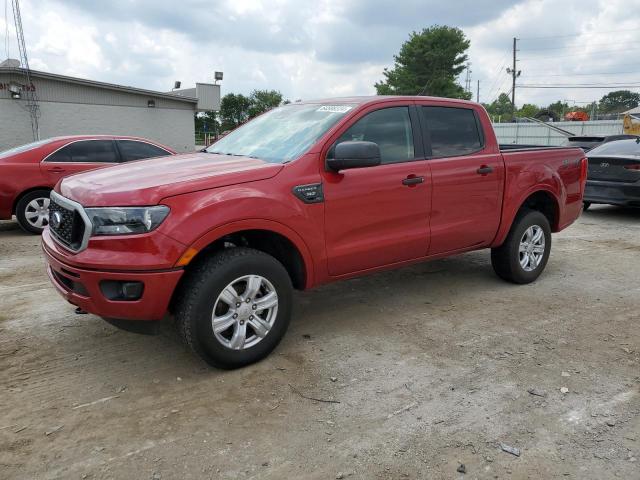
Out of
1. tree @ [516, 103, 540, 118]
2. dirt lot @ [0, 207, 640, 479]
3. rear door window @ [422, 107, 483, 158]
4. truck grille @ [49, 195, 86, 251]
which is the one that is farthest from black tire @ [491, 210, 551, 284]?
tree @ [516, 103, 540, 118]

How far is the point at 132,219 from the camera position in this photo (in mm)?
2957

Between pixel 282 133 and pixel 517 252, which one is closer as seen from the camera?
pixel 282 133

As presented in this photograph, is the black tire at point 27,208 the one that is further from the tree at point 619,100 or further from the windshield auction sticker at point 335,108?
the tree at point 619,100

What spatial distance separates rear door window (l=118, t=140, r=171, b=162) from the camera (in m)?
8.41

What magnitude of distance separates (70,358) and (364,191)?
7.81 ft

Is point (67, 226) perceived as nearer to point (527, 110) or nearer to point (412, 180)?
point (412, 180)

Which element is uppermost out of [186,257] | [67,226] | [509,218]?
[67,226]

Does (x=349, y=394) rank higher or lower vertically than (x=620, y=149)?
lower

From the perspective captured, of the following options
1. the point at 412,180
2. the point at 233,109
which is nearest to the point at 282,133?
the point at 412,180

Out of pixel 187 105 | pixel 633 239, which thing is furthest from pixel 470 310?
pixel 187 105

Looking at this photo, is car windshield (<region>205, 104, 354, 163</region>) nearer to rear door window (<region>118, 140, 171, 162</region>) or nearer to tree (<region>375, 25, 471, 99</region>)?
rear door window (<region>118, 140, 171, 162</region>)

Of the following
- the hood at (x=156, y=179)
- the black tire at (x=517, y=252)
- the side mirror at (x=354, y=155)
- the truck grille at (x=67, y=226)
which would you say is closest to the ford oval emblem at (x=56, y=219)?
the truck grille at (x=67, y=226)

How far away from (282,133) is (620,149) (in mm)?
8076

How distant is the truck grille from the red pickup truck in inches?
0.4
